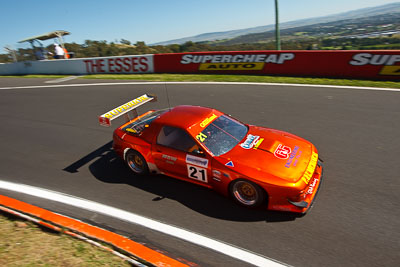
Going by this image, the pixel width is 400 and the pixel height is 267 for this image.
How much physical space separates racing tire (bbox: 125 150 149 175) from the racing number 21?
3.38 feet

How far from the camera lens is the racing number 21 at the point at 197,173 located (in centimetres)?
453

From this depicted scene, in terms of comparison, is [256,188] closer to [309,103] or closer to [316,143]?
[316,143]

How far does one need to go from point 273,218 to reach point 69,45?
40.2 m

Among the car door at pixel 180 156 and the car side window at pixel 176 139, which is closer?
the car door at pixel 180 156

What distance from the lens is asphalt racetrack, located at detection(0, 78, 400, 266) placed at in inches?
143

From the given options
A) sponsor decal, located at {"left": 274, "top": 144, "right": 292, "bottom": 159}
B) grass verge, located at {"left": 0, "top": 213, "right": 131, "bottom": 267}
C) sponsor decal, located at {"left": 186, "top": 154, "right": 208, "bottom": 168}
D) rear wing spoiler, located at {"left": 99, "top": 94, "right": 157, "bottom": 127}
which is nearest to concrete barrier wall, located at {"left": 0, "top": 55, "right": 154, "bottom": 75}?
rear wing spoiler, located at {"left": 99, "top": 94, "right": 157, "bottom": 127}

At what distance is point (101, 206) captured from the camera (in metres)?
4.63

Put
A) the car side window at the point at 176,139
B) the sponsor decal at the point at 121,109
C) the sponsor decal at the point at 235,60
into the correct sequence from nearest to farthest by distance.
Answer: the car side window at the point at 176,139
the sponsor decal at the point at 121,109
the sponsor decal at the point at 235,60

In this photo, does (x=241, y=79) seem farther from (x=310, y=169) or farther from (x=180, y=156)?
(x=310, y=169)

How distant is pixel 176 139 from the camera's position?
4.79m

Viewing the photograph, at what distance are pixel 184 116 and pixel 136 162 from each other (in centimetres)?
138

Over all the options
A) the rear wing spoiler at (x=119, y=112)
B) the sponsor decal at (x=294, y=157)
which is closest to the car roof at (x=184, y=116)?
the rear wing spoiler at (x=119, y=112)

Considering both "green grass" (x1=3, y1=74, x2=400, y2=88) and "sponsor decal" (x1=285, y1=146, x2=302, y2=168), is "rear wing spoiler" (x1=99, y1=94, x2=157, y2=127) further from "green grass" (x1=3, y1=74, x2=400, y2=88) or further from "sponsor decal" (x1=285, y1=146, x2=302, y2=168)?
"green grass" (x1=3, y1=74, x2=400, y2=88)

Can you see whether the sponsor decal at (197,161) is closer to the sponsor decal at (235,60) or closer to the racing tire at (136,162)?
the racing tire at (136,162)
